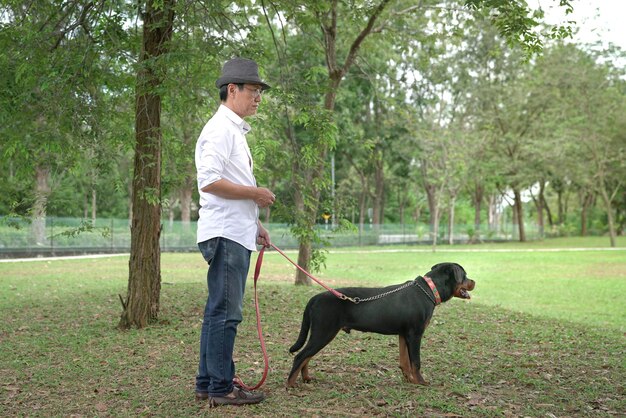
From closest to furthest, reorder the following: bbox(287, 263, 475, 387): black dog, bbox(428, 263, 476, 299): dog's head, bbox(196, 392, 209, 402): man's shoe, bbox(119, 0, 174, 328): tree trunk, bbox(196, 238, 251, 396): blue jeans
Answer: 1. bbox(196, 238, 251, 396): blue jeans
2. bbox(196, 392, 209, 402): man's shoe
3. bbox(287, 263, 475, 387): black dog
4. bbox(428, 263, 476, 299): dog's head
5. bbox(119, 0, 174, 328): tree trunk

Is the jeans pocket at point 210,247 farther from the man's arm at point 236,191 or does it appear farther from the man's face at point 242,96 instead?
the man's face at point 242,96

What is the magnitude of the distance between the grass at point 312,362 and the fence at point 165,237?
6.55 m

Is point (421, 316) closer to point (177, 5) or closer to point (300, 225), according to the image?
point (300, 225)

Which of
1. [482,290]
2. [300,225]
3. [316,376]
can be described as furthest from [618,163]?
[316,376]

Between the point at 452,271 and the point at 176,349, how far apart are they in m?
3.37

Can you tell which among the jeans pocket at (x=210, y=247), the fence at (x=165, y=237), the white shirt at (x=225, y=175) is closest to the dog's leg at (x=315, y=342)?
the white shirt at (x=225, y=175)

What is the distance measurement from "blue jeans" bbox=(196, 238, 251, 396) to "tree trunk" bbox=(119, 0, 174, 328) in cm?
372

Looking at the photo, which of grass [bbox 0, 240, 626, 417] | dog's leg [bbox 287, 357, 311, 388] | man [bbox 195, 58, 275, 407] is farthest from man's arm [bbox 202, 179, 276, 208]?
grass [bbox 0, 240, 626, 417]

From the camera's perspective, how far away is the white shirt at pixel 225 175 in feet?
14.9

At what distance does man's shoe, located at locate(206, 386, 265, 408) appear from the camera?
477 cm

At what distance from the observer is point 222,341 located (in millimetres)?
4645

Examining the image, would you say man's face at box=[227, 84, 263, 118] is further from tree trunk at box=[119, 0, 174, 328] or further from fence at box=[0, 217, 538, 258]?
fence at box=[0, 217, 538, 258]

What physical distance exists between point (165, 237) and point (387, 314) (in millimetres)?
33024

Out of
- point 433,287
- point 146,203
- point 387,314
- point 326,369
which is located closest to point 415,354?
point 387,314
